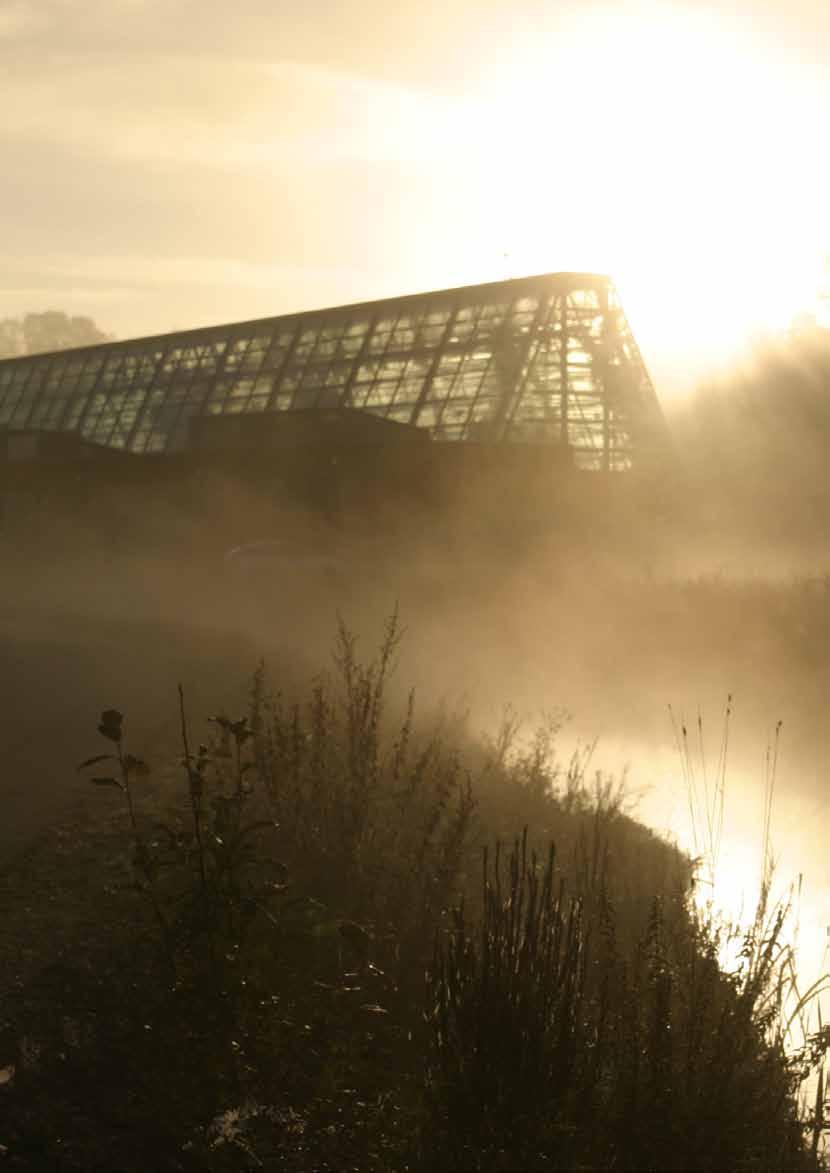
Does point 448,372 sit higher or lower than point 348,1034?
higher

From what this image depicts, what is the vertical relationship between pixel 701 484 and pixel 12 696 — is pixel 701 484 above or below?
above

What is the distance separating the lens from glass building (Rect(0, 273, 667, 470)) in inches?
1312

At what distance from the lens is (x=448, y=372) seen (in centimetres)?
3497

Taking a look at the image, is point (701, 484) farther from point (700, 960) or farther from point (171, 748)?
point (700, 960)

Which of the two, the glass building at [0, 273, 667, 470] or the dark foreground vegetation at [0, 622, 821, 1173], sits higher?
the glass building at [0, 273, 667, 470]

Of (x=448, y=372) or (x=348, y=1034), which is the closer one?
(x=348, y=1034)

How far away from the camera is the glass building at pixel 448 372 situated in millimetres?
33312

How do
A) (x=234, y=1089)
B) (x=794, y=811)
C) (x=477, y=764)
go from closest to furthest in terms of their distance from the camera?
(x=234, y=1089), (x=477, y=764), (x=794, y=811)

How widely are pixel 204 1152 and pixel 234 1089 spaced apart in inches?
19.9

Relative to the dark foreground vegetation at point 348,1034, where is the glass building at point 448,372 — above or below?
above

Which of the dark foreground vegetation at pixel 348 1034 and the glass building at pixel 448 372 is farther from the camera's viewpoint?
the glass building at pixel 448 372

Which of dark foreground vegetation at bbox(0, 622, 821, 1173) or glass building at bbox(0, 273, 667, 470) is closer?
dark foreground vegetation at bbox(0, 622, 821, 1173)

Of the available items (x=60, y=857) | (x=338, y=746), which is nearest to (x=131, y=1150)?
(x=60, y=857)

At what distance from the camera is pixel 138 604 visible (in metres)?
24.9
